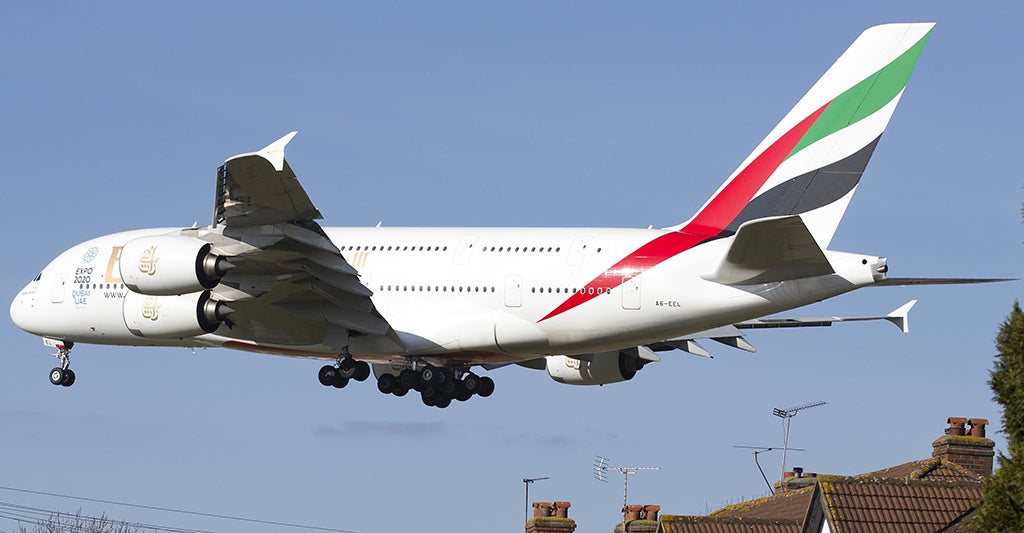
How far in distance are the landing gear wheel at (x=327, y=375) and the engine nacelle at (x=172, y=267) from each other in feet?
16.8

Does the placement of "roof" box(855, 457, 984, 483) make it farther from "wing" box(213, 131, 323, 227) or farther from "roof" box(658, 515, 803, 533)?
"wing" box(213, 131, 323, 227)

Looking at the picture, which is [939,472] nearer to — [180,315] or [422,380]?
[422,380]

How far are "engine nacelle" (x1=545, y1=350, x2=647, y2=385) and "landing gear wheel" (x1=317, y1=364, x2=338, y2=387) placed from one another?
6042mm

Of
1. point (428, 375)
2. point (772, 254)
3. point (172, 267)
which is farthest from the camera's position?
point (428, 375)

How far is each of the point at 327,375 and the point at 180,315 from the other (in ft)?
13.0

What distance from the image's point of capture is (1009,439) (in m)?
19.9

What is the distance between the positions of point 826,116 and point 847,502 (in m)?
11.6

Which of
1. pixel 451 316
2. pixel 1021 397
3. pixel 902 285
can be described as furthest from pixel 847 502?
pixel 451 316

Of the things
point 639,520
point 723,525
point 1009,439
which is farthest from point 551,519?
point 1009,439

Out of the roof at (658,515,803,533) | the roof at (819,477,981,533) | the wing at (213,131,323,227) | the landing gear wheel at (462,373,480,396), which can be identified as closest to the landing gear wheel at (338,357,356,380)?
the landing gear wheel at (462,373,480,396)

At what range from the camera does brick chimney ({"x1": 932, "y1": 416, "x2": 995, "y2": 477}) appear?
123ft

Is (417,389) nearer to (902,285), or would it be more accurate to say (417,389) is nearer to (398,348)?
(398,348)

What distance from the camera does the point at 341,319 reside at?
4053 centimetres

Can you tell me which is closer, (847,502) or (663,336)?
(847,502)
